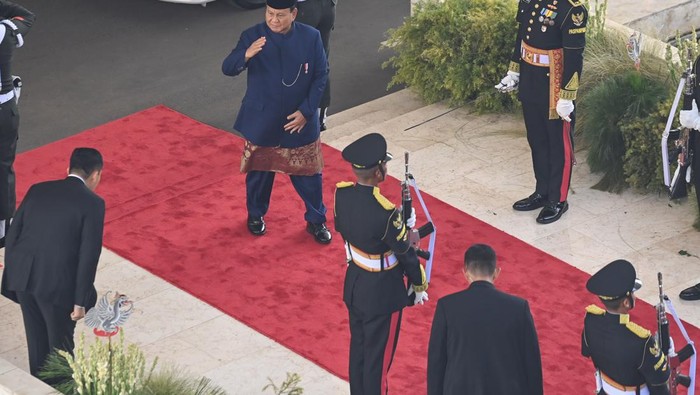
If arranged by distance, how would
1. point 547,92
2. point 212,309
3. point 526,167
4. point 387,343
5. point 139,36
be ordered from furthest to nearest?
point 139,36 < point 526,167 < point 547,92 < point 212,309 < point 387,343

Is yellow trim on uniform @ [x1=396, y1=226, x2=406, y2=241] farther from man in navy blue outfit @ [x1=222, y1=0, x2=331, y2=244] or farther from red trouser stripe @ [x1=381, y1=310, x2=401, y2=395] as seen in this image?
man in navy blue outfit @ [x1=222, y1=0, x2=331, y2=244]

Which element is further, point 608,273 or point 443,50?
point 443,50

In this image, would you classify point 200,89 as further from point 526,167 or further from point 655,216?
point 655,216

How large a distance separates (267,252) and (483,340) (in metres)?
3.01

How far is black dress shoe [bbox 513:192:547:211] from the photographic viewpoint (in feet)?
29.6

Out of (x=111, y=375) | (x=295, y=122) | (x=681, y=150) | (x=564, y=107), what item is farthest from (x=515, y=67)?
(x=111, y=375)

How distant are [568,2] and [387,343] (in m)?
2.66

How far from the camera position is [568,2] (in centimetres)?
838

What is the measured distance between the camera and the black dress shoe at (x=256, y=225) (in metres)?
8.74

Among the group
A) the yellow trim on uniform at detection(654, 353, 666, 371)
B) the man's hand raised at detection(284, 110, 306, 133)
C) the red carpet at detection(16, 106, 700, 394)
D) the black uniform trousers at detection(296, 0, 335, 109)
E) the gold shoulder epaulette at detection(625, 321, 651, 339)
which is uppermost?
the gold shoulder epaulette at detection(625, 321, 651, 339)

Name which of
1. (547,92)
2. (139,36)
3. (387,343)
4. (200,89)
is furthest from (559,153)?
(139,36)

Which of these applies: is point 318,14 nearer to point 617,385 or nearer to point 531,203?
point 531,203

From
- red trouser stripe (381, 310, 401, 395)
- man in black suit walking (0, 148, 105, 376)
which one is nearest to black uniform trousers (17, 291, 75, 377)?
man in black suit walking (0, 148, 105, 376)

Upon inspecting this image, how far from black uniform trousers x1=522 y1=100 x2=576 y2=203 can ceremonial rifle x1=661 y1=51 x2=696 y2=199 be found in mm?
636
